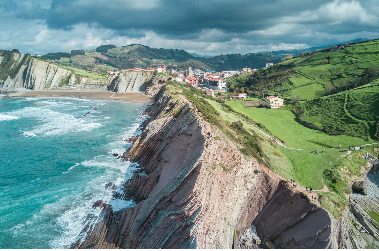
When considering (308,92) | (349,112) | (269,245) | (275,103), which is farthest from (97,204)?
(308,92)

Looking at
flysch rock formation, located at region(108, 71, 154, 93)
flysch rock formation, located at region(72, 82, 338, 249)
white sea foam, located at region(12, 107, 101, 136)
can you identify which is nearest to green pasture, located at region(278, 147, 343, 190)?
flysch rock formation, located at region(72, 82, 338, 249)

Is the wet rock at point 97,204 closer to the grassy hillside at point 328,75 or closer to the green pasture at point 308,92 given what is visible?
the green pasture at point 308,92

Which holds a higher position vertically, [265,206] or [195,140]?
[195,140]

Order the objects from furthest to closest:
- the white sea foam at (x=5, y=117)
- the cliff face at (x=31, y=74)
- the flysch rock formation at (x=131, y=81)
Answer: the cliff face at (x=31, y=74) < the flysch rock formation at (x=131, y=81) < the white sea foam at (x=5, y=117)

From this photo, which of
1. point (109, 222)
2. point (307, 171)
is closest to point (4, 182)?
point (109, 222)

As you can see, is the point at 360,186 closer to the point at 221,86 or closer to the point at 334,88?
the point at 334,88

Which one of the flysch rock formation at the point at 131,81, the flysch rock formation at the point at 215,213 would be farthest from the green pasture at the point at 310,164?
the flysch rock formation at the point at 131,81

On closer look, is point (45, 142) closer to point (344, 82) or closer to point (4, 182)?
point (4, 182)
